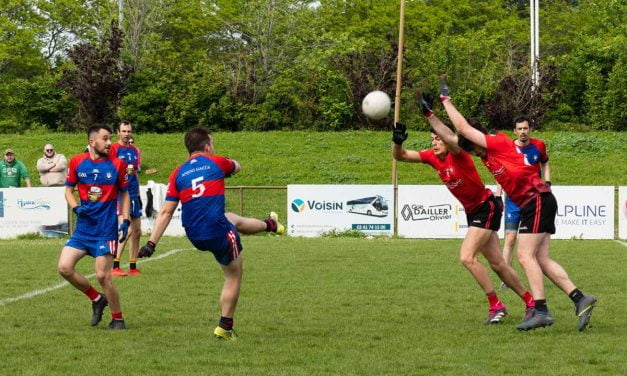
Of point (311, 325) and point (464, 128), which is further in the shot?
point (311, 325)

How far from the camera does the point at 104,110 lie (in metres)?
41.7

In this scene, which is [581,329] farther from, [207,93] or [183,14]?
[183,14]

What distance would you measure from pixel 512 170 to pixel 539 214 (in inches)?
19.3

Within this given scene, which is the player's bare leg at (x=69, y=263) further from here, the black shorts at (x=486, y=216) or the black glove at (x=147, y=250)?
the black shorts at (x=486, y=216)

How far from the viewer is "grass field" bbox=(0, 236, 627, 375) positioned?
24.7 ft

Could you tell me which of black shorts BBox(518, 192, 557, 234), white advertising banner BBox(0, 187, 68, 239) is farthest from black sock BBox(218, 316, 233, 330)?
white advertising banner BBox(0, 187, 68, 239)

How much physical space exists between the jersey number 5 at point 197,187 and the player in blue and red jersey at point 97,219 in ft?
4.67

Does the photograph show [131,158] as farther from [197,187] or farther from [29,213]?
[29,213]

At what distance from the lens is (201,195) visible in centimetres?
850

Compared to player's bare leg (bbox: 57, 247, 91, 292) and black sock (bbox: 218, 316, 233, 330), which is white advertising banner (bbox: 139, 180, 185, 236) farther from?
black sock (bbox: 218, 316, 233, 330)

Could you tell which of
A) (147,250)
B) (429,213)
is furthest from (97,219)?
(429,213)

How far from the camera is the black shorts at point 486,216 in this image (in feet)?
32.6

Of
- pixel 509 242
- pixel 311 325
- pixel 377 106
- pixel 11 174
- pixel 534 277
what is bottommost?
pixel 11 174

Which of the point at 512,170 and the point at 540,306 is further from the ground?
the point at 512,170
